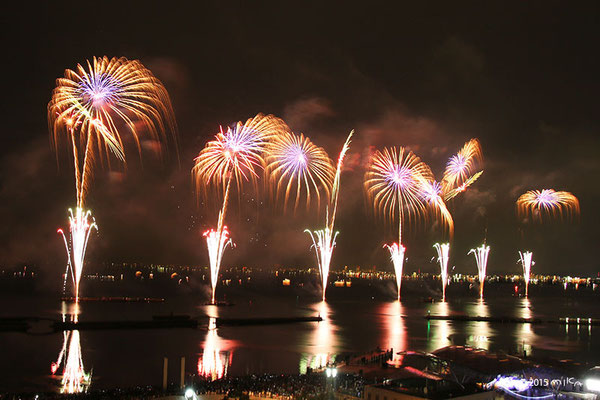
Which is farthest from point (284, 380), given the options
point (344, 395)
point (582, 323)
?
point (582, 323)

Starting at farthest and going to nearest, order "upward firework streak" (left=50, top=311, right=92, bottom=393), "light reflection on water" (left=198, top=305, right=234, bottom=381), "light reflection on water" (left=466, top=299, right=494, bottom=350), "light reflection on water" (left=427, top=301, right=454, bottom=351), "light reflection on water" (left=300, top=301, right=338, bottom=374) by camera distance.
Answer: "light reflection on water" (left=466, top=299, right=494, bottom=350), "light reflection on water" (left=427, top=301, right=454, bottom=351), "light reflection on water" (left=300, top=301, right=338, bottom=374), "light reflection on water" (left=198, top=305, right=234, bottom=381), "upward firework streak" (left=50, top=311, right=92, bottom=393)

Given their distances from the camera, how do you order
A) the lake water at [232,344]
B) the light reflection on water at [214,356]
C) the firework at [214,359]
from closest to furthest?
the firework at [214,359]
the light reflection on water at [214,356]
the lake water at [232,344]

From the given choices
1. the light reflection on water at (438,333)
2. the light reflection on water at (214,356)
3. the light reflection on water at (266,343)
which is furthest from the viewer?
the light reflection on water at (438,333)

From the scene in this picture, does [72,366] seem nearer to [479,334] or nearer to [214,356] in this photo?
[214,356]

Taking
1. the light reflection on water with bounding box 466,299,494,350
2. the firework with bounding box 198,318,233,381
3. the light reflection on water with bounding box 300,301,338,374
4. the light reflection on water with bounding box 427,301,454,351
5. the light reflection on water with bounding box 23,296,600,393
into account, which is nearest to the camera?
the firework with bounding box 198,318,233,381

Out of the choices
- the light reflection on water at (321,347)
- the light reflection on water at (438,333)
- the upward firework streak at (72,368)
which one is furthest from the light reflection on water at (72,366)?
the light reflection on water at (438,333)

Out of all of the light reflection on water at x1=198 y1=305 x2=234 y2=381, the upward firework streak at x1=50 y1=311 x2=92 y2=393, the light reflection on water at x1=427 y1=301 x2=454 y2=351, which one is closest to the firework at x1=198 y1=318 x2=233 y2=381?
the light reflection on water at x1=198 y1=305 x2=234 y2=381

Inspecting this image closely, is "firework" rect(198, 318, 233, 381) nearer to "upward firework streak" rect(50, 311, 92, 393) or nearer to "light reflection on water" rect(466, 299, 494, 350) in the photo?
"upward firework streak" rect(50, 311, 92, 393)

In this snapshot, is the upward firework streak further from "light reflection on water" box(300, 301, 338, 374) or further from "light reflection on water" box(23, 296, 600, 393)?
"light reflection on water" box(300, 301, 338, 374)

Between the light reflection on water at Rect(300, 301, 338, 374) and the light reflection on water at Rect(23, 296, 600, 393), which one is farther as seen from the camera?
the light reflection on water at Rect(300, 301, 338, 374)

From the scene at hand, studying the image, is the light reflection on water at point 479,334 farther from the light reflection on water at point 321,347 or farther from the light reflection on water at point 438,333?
the light reflection on water at point 321,347

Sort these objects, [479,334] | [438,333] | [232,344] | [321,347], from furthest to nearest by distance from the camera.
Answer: [479,334]
[438,333]
[232,344]
[321,347]

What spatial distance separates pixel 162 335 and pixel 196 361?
47.1 ft

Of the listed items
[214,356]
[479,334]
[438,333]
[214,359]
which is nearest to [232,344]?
[214,356]
